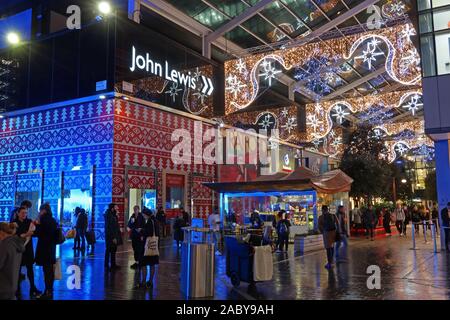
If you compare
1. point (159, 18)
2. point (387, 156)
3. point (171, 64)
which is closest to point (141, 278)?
point (171, 64)

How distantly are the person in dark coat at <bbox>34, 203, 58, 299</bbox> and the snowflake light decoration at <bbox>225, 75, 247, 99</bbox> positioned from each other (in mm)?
13147

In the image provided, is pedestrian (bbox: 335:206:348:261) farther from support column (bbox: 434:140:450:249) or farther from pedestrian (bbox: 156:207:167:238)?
pedestrian (bbox: 156:207:167:238)

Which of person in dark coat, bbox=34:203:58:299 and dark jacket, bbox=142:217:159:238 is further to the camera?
dark jacket, bbox=142:217:159:238

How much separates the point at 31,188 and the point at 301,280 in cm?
1595

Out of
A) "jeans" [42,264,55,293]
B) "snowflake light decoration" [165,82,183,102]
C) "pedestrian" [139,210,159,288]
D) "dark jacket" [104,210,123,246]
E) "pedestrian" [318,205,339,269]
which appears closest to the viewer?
"jeans" [42,264,55,293]

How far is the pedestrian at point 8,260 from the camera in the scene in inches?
205

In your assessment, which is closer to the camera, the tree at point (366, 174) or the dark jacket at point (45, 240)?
the dark jacket at point (45, 240)

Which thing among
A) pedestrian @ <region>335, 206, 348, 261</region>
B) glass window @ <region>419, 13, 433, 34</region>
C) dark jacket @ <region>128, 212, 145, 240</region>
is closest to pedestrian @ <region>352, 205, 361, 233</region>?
pedestrian @ <region>335, 206, 348, 261</region>

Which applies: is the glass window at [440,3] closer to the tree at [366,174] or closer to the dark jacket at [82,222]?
the tree at [366,174]

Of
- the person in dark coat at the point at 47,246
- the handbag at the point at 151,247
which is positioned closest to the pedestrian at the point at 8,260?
the person in dark coat at the point at 47,246

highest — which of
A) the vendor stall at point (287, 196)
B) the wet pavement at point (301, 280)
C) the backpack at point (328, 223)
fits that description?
the vendor stall at point (287, 196)

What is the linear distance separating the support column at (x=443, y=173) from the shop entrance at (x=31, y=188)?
16.6m

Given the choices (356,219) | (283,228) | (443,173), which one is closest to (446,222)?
(443,173)

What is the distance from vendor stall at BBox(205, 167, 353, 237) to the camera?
1734cm
